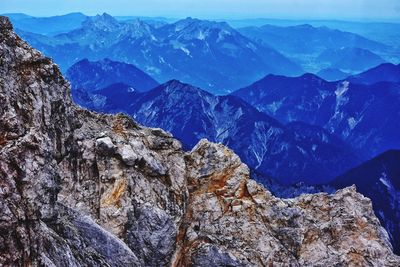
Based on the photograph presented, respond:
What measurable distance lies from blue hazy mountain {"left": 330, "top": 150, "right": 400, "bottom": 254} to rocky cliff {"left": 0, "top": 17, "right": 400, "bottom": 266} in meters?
131

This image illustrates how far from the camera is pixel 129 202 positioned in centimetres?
2594

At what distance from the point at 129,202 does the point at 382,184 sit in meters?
160

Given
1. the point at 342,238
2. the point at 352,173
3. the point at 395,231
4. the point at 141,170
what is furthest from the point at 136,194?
the point at 352,173

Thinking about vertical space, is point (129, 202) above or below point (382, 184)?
above

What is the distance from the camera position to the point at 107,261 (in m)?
21.4

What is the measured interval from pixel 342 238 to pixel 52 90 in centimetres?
1979

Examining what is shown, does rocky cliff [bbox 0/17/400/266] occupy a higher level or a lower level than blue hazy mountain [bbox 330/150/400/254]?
higher

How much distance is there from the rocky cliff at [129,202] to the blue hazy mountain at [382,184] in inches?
5174

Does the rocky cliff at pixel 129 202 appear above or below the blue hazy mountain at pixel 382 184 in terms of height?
above

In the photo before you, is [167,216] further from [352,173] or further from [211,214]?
[352,173]

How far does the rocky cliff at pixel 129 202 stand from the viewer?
1855 cm

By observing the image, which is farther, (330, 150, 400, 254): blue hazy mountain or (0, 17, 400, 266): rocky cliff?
(330, 150, 400, 254): blue hazy mountain

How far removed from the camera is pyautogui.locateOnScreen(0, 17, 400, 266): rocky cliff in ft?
60.8

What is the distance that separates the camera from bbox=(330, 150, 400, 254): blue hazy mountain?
15874cm
